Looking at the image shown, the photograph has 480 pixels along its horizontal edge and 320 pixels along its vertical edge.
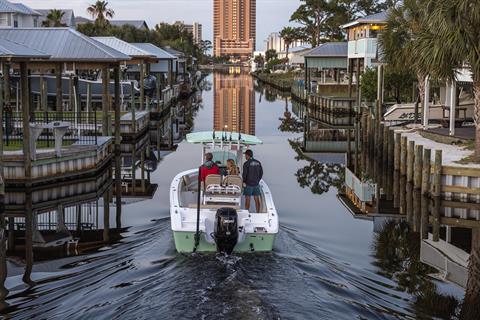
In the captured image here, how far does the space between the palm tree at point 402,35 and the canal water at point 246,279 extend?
16.8m

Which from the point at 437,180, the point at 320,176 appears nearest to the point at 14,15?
the point at 320,176

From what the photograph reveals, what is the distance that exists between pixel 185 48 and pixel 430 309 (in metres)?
120

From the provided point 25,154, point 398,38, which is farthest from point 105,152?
point 398,38

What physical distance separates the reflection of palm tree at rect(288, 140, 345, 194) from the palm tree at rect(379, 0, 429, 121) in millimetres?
6762

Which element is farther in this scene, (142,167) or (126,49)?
(126,49)

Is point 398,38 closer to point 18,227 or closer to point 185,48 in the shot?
point 18,227

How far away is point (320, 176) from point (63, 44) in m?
11.8

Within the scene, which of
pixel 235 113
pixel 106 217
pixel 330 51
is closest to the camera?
pixel 106 217

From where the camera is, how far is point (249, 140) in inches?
790

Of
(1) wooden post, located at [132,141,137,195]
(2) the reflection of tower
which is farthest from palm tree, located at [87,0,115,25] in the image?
(1) wooden post, located at [132,141,137,195]

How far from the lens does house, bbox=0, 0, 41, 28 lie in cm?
6225

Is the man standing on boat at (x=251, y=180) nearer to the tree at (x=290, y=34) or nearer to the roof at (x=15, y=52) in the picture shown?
the roof at (x=15, y=52)

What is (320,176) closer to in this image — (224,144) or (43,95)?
(224,144)

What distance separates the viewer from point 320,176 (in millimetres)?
29797
